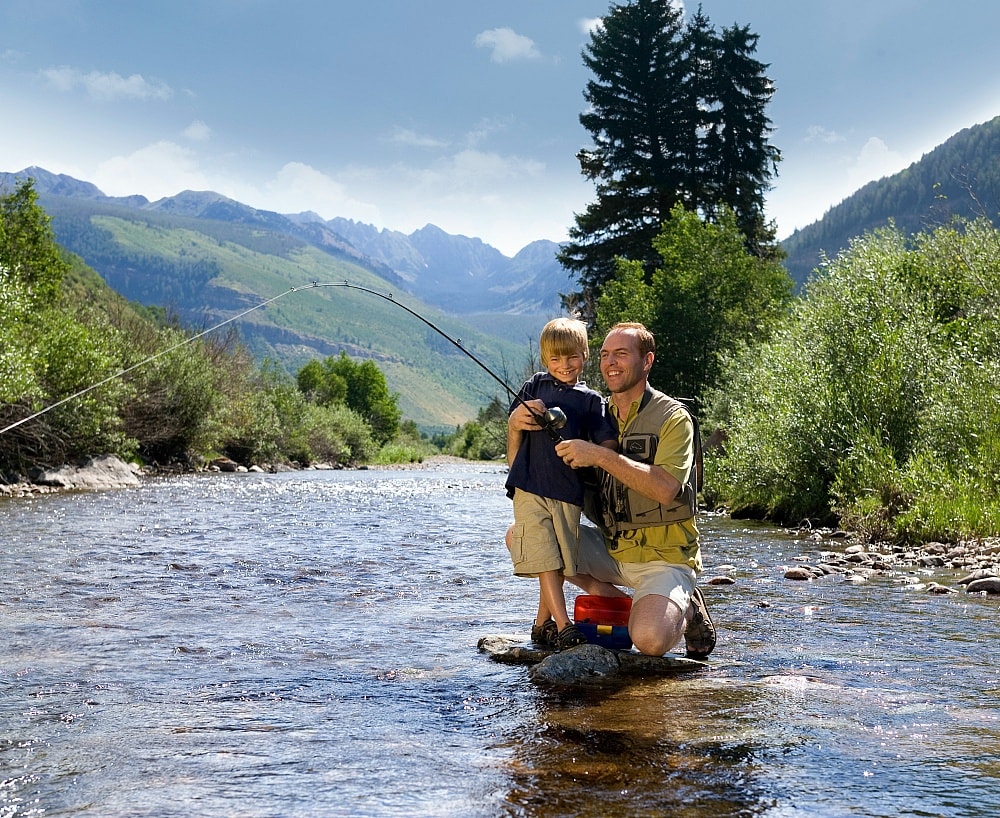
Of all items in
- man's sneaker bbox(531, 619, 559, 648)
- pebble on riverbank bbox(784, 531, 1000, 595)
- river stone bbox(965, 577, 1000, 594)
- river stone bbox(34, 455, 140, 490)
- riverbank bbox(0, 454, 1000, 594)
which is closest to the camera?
man's sneaker bbox(531, 619, 559, 648)

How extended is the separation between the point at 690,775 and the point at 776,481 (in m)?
13.5

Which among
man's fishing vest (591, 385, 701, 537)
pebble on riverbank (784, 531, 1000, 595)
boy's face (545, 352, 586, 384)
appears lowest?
pebble on riverbank (784, 531, 1000, 595)

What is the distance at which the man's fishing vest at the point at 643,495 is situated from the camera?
5496 mm

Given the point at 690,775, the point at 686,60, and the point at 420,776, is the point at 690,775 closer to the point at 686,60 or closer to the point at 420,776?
the point at 420,776

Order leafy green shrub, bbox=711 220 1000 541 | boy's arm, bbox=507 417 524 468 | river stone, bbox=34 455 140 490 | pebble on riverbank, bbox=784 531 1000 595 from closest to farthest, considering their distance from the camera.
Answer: boy's arm, bbox=507 417 524 468
pebble on riverbank, bbox=784 531 1000 595
leafy green shrub, bbox=711 220 1000 541
river stone, bbox=34 455 140 490

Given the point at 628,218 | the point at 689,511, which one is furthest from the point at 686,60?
the point at 689,511

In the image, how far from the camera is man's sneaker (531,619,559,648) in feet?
19.5

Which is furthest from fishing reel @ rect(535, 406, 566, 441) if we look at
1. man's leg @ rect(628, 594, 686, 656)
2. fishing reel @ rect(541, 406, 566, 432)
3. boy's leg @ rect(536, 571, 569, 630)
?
man's leg @ rect(628, 594, 686, 656)

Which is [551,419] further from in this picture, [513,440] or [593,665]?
[593,665]

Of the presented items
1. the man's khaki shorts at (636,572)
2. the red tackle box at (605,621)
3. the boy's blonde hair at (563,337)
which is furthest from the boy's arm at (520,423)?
the red tackle box at (605,621)

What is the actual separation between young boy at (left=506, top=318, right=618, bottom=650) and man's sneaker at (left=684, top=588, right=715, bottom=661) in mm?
674

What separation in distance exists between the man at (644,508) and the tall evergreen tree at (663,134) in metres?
34.5

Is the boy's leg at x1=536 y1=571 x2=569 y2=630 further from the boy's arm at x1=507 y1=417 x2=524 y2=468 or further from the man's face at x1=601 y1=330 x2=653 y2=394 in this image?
→ the man's face at x1=601 y1=330 x2=653 y2=394

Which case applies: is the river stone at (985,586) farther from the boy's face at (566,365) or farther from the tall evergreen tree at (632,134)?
the tall evergreen tree at (632,134)
